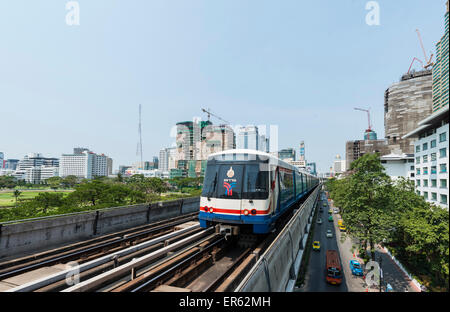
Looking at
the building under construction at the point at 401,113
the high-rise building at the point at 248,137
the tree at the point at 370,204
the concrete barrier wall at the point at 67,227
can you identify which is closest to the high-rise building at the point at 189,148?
the building under construction at the point at 401,113

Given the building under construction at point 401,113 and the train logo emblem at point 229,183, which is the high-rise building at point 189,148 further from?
the train logo emblem at point 229,183

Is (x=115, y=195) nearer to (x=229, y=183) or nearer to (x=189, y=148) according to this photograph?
(x=229, y=183)

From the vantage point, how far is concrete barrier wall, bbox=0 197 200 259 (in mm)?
8516

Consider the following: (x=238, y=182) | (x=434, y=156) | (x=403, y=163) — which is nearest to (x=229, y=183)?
(x=238, y=182)

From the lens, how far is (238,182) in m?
8.25

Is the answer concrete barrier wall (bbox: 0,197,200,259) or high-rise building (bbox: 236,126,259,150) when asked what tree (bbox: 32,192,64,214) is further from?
high-rise building (bbox: 236,126,259,150)

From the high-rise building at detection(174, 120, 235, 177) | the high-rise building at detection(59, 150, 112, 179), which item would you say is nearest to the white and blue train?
the high-rise building at detection(174, 120, 235, 177)

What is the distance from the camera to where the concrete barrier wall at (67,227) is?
27.9ft

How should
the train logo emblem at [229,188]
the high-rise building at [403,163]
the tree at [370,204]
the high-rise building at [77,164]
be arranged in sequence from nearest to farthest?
the high-rise building at [403,163], the train logo emblem at [229,188], the tree at [370,204], the high-rise building at [77,164]

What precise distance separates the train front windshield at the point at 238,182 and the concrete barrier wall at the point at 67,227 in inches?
275

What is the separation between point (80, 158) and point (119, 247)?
22247cm

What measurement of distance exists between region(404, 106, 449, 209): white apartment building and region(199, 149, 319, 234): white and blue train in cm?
490

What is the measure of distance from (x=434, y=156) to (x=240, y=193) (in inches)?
224
